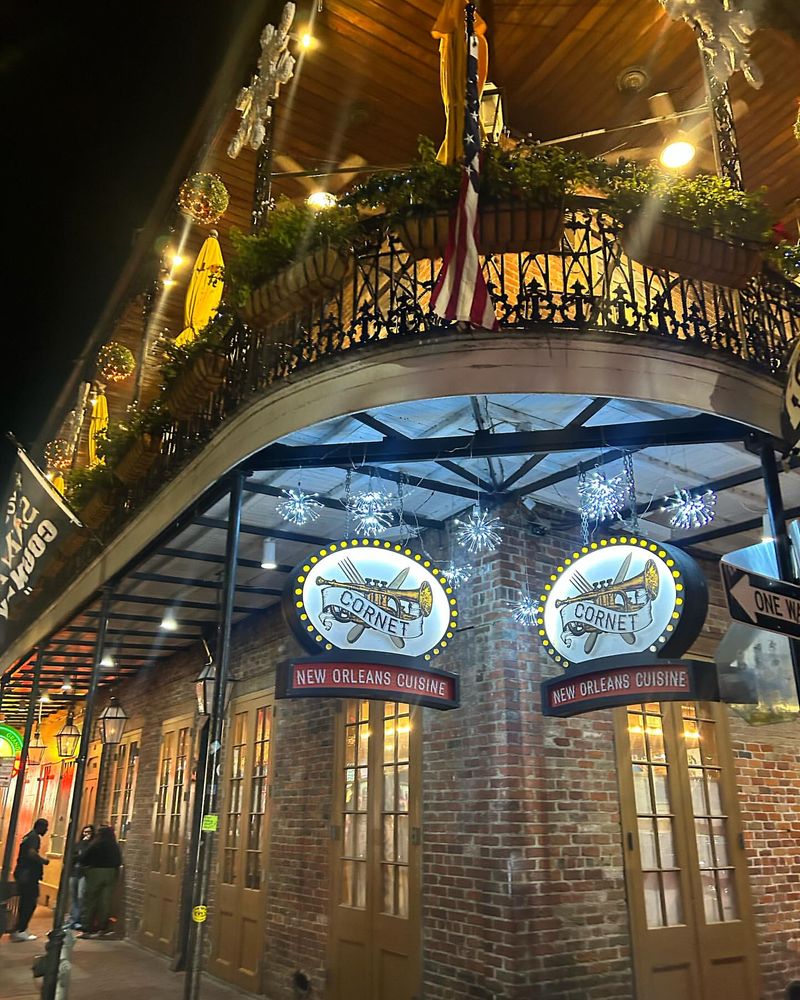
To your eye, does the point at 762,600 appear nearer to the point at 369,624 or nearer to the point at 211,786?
the point at 369,624

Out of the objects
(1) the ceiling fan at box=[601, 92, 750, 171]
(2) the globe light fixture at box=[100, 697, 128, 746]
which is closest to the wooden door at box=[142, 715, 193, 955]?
(2) the globe light fixture at box=[100, 697, 128, 746]

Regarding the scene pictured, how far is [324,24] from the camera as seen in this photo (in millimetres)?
7410

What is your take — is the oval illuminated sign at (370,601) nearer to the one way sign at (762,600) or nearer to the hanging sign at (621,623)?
the hanging sign at (621,623)

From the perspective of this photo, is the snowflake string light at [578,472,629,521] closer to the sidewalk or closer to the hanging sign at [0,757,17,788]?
the sidewalk

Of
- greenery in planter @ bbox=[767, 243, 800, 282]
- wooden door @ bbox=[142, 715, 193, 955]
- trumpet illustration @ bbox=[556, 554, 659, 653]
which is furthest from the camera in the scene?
wooden door @ bbox=[142, 715, 193, 955]

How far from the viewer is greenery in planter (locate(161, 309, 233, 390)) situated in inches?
229

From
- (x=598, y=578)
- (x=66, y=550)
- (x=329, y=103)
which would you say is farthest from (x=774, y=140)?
(x=66, y=550)

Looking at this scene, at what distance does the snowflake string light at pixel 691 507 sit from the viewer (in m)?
5.64

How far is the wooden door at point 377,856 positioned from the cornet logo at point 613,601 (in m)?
2.14

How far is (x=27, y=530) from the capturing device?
7.10 m

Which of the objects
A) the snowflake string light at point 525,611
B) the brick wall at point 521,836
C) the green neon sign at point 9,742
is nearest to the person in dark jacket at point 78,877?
the green neon sign at point 9,742

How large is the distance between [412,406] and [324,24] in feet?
15.6

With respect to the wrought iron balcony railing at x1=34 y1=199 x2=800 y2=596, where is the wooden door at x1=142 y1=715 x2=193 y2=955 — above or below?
below

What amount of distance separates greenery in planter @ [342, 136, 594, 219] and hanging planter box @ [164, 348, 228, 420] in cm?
179
